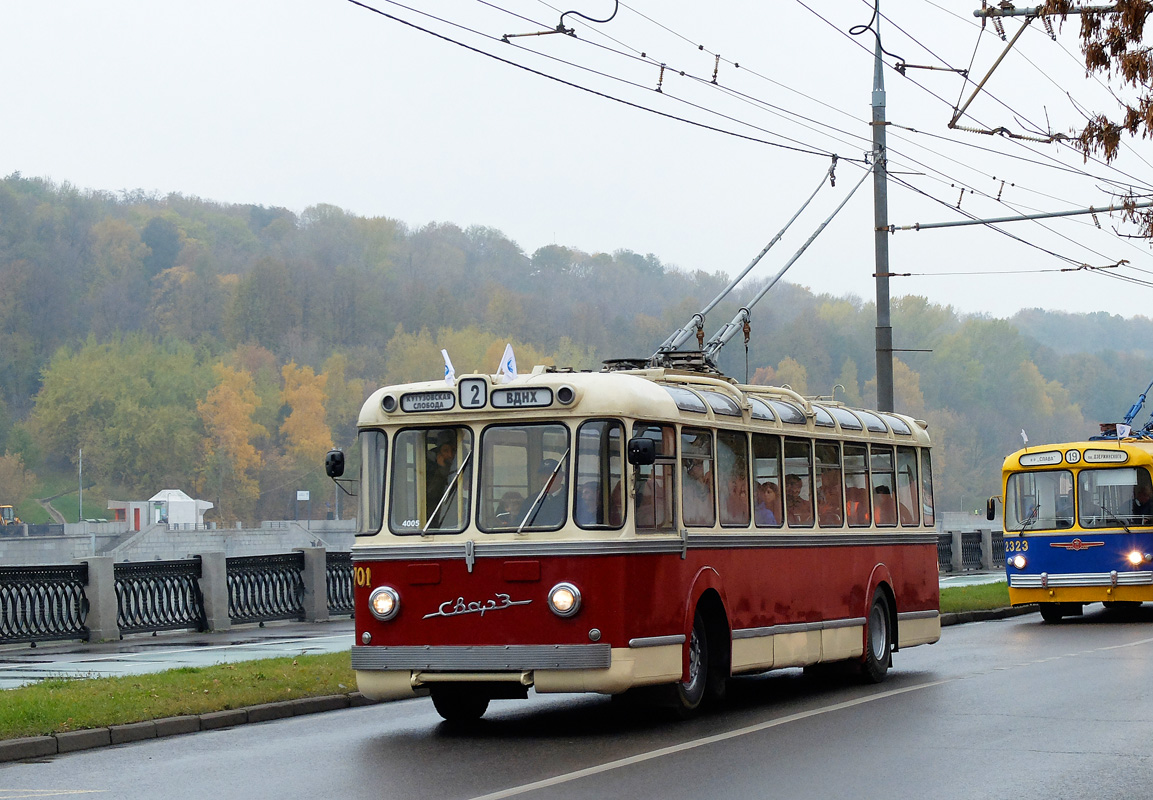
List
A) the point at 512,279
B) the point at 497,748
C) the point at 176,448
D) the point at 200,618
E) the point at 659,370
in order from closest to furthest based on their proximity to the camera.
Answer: the point at 497,748, the point at 659,370, the point at 200,618, the point at 176,448, the point at 512,279

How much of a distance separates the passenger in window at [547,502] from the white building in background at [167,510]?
93.6 m

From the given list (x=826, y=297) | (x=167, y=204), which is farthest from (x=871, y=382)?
(x=167, y=204)

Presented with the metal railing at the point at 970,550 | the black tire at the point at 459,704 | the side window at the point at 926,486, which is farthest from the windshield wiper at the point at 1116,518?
the metal railing at the point at 970,550

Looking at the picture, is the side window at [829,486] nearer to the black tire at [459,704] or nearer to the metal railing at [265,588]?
the black tire at [459,704]

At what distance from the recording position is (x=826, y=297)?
150m

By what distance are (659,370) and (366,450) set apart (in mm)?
2616

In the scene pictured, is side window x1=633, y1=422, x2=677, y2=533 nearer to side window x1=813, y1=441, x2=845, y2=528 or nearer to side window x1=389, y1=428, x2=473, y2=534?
side window x1=389, y1=428, x2=473, y2=534

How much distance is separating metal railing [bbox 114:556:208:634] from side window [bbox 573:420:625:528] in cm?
1313

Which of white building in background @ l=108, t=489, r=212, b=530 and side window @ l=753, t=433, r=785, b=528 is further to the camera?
white building in background @ l=108, t=489, r=212, b=530

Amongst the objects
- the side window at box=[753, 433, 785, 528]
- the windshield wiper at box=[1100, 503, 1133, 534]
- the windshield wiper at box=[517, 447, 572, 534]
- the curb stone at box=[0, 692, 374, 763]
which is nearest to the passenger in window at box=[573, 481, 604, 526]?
the windshield wiper at box=[517, 447, 572, 534]

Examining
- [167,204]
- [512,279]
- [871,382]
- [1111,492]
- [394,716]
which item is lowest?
[394,716]

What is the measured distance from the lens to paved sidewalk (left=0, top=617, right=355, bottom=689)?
60.1ft

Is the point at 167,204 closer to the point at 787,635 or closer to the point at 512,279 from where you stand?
the point at 512,279

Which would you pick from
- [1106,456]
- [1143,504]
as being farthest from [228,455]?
[1143,504]
